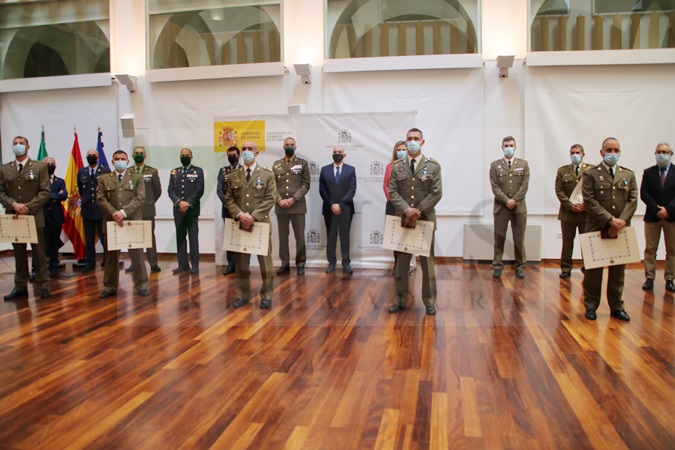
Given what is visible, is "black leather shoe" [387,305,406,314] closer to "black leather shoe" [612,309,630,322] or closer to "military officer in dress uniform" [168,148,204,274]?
"black leather shoe" [612,309,630,322]

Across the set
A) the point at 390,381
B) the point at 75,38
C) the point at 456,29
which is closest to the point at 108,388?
the point at 390,381

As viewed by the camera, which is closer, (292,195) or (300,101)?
(292,195)

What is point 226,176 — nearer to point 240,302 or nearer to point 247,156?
point 247,156

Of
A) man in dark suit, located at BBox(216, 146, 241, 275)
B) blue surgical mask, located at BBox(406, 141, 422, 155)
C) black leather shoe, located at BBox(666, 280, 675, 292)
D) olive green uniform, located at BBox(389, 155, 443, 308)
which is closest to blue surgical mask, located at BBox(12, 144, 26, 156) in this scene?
man in dark suit, located at BBox(216, 146, 241, 275)

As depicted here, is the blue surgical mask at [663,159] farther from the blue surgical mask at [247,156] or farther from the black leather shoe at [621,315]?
the blue surgical mask at [247,156]

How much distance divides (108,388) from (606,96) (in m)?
6.99

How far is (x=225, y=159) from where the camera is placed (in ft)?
20.9

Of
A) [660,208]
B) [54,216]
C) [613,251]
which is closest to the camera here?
[613,251]

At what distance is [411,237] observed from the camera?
176 inches

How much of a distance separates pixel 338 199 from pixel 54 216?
3.60 metres

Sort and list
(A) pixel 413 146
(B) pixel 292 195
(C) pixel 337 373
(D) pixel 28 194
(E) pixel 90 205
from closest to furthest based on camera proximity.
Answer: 1. (C) pixel 337 373
2. (A) pixel 413 146
3. (D) pixel 28 194
4. (B) pixel 292 195
5. (E) pixel 90 205

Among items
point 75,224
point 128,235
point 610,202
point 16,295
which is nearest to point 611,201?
point 610,202

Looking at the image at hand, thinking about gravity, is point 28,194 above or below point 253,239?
above

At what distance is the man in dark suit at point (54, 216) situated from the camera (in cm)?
673
